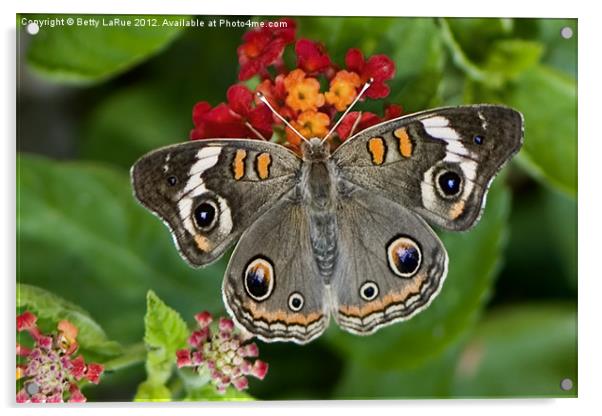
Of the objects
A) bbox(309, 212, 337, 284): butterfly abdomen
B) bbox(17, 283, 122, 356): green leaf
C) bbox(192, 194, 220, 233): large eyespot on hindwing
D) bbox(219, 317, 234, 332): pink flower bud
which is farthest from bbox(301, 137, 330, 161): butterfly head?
bbox(17, 283, 122, 356): green leaf

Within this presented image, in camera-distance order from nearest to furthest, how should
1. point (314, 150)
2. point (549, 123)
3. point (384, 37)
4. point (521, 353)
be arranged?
point (314, 150), point (384, 37), point (549, 123), point (521, 353)

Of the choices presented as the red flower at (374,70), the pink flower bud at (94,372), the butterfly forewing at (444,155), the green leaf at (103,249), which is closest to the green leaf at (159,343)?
the pink flower bud at (94,372)

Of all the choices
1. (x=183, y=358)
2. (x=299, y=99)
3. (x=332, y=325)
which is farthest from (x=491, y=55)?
(x=183, y=358)

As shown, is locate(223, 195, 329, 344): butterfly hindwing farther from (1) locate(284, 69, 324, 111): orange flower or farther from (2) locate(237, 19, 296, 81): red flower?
(2) locate(237, 19, 296, 81): red flower

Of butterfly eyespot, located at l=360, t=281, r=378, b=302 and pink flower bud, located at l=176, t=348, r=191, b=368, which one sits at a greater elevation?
butterfly eyespot, located at l=360, t=281, r=378, b=302

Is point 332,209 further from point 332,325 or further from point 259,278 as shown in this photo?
point 332,325

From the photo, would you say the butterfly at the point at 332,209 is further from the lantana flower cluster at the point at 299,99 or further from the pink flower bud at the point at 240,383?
the pink flower bud at the point at 240,383

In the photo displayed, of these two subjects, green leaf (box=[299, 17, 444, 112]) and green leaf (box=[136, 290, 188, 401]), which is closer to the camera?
green leaf (box=[136, 290, 188, 401])
